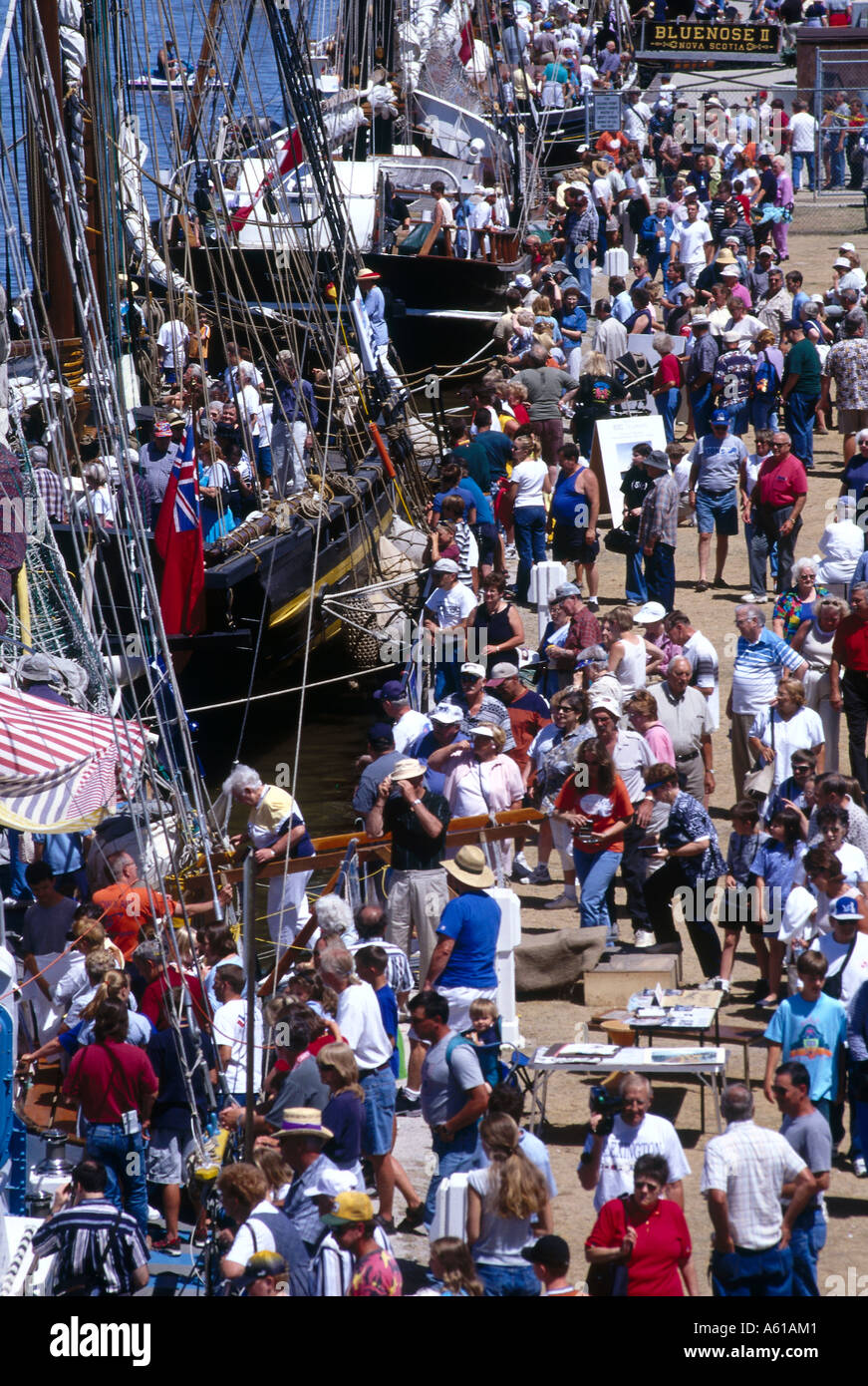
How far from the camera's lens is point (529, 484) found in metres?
17.1

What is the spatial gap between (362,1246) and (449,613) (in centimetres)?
785

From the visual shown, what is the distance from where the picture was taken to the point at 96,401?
1159 cm

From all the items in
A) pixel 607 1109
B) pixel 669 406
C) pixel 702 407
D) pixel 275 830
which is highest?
pixel 702 407

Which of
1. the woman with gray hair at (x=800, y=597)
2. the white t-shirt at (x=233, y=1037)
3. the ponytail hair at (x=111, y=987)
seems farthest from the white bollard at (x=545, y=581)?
the ponytail hair at (x=111, y=987)

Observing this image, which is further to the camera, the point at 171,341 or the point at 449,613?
the point at 171,341

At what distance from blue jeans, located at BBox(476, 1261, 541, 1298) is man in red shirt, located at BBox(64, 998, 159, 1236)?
1859 millimetres

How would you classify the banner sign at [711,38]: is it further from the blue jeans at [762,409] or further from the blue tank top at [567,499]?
the blue tank top at [567,499]

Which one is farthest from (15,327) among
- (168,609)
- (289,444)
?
(168,609)

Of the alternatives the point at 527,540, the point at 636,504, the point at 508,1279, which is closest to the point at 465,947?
the point at 508,1279

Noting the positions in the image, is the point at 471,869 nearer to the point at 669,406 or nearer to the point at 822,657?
the point at 822,657

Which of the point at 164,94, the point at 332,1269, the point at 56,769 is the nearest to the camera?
the point at 332,1269

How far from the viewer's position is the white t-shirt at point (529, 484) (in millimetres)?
17078
